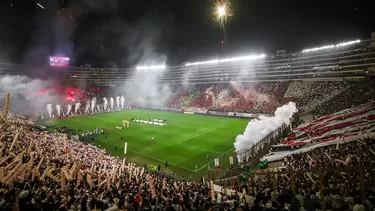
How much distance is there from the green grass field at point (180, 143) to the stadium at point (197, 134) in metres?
0.21

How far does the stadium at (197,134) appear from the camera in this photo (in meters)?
8.47

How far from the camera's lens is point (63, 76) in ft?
292

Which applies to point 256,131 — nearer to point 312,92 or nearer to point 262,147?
point 262,147

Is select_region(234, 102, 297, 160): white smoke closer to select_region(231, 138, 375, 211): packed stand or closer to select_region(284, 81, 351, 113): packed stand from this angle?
select_region(231, 138, 375, 211): packed stand

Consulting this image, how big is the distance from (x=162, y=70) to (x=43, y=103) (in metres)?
53.9

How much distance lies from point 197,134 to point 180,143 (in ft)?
19.1

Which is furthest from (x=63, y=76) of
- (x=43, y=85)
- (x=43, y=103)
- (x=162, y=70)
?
(x=162, y=70)

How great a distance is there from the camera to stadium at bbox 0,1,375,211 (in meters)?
8.47

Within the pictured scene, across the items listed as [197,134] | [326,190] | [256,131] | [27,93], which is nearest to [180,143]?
[197,134]

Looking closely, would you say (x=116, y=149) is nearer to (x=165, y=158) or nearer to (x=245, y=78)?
(x=165, y=158)

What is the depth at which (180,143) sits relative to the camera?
111 feet

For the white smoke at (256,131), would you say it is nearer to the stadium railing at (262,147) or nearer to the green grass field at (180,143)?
the stadium railing at (262,147)

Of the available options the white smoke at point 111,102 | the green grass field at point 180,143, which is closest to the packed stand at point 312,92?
the green grass field at point 180,143

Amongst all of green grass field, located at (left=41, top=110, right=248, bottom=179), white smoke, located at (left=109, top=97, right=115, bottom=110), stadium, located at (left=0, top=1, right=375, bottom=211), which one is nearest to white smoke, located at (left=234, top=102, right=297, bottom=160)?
stadium, located at (left=0, top=1, right=375, bottom=211)
